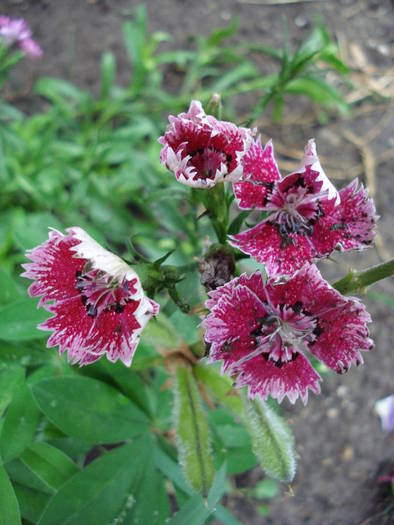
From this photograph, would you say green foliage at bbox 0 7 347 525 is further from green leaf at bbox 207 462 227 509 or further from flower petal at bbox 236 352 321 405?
flower petal at bbox 236 352 321 405

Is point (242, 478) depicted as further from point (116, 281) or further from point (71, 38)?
point (71, 38)

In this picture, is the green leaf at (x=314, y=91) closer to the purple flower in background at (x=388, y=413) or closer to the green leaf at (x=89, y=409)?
the purple flower in background at (x=388, y=413)

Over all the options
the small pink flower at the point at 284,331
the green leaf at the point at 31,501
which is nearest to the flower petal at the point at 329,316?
the small pink flower at the point at 284,331

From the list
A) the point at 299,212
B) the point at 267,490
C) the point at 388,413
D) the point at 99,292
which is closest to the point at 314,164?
the point at 299,212

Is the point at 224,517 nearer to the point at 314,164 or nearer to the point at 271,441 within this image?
the point at 271,441

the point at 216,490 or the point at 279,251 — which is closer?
the point at 279,251

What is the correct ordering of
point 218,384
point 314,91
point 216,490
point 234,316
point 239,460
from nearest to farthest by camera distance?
point 234,316 → point 216,490 → point 218,384 → point 239,460 → point 314,91

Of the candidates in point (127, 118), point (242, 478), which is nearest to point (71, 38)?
point (127, 118)
